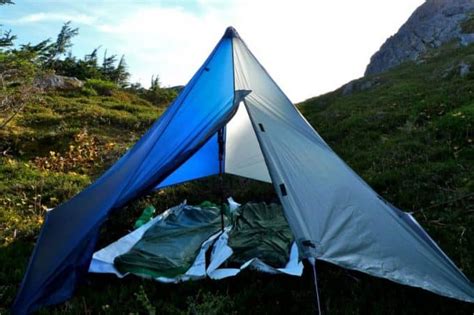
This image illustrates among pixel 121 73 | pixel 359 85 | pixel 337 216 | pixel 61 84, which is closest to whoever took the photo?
pixel 337 216

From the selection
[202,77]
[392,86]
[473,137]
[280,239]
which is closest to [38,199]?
[202,77]

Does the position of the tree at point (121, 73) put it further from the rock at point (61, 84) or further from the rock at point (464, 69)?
the rock at point (464, 69)

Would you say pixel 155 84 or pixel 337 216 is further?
pixel 155 84

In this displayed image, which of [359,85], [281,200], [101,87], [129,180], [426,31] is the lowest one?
Answer: [281,200]

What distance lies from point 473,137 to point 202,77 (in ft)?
21.2

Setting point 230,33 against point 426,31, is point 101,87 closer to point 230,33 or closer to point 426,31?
point 230,33

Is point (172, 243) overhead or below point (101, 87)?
below

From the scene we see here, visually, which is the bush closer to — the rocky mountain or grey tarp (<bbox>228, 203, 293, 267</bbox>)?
grey tarp (<bbox>228, 203, 293, 267</bbox>)

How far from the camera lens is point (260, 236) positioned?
642cm

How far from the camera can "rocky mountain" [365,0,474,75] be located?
28.8 meters

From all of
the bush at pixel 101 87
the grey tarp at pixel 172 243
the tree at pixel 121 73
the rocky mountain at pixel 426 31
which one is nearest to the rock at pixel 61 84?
the bush at pixel 101 87

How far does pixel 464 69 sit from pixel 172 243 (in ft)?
45.1

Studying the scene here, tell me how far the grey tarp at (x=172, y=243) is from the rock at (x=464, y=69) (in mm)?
11937

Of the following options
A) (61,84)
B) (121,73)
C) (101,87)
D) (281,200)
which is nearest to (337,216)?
(281,200)
